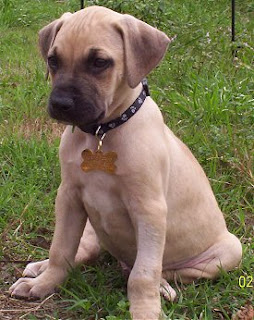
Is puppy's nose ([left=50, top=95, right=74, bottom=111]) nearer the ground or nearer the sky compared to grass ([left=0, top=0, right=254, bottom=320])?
nearer the sky

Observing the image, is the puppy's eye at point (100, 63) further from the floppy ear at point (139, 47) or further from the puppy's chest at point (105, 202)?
the puppy's chest at point (105, 202)

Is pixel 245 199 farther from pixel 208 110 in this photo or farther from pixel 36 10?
pixel 36 10

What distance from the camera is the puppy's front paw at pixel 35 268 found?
3.63 m

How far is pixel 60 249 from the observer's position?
3.48 m

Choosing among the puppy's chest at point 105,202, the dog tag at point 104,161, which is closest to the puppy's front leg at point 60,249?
the puppy's chest at point 105,202

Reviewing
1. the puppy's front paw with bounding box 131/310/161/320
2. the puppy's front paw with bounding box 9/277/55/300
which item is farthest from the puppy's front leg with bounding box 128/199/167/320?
the puppy's front paw with bounding box 9/277/55/300

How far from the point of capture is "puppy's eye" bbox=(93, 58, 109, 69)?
3.07 m

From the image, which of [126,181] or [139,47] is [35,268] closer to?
[126,181]

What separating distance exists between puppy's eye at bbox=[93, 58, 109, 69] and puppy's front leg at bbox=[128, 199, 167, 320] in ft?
1.94

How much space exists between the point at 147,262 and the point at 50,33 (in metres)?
1.11
